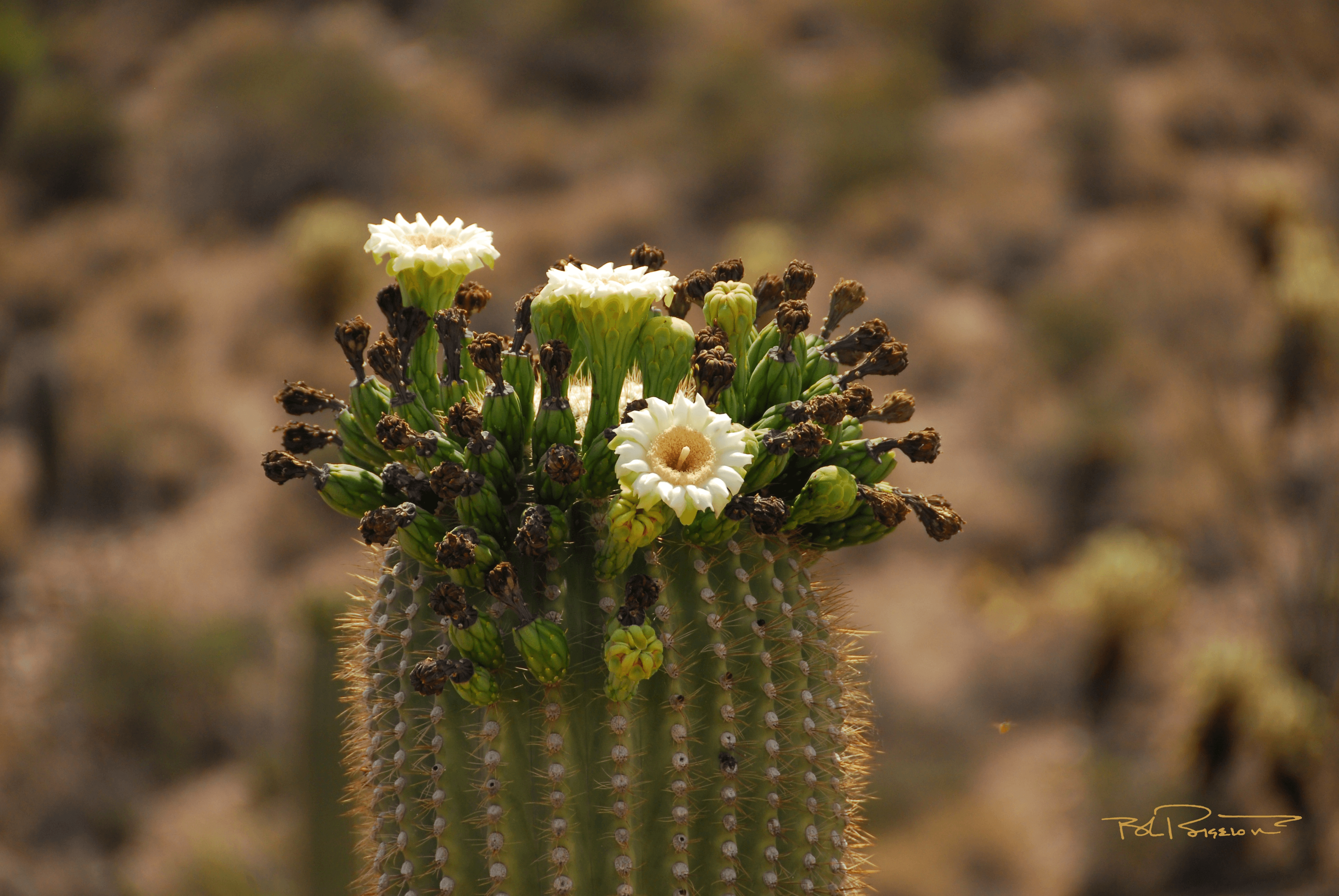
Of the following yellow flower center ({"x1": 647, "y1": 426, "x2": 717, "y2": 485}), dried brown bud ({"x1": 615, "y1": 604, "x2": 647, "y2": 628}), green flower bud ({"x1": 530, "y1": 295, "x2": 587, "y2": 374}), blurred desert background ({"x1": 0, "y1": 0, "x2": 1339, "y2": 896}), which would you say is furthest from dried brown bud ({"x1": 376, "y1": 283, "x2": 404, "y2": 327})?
blurred desert background ({"x1": 0, "y1": 0, "x2": 1339, "y2": 896})

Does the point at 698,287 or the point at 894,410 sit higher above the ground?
the point at 698,287

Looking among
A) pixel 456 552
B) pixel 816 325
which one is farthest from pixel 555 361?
pixel 816 325

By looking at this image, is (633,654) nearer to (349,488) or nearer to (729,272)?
(349,488)

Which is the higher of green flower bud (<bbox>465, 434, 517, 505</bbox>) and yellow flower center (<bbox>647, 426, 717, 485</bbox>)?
green flower bud (<bbox>465, 434, 517, 505</bbox>)

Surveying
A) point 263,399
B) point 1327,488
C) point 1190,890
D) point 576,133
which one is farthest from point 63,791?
point 1327,488

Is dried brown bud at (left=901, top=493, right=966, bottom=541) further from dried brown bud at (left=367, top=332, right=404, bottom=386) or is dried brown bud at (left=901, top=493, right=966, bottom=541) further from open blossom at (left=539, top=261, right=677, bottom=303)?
dried brown bud at (left=367, top=332, right=404, bottom=386)

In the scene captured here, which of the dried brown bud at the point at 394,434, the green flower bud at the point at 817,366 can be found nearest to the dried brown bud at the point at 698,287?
the green flower bud at the point at 817,366
